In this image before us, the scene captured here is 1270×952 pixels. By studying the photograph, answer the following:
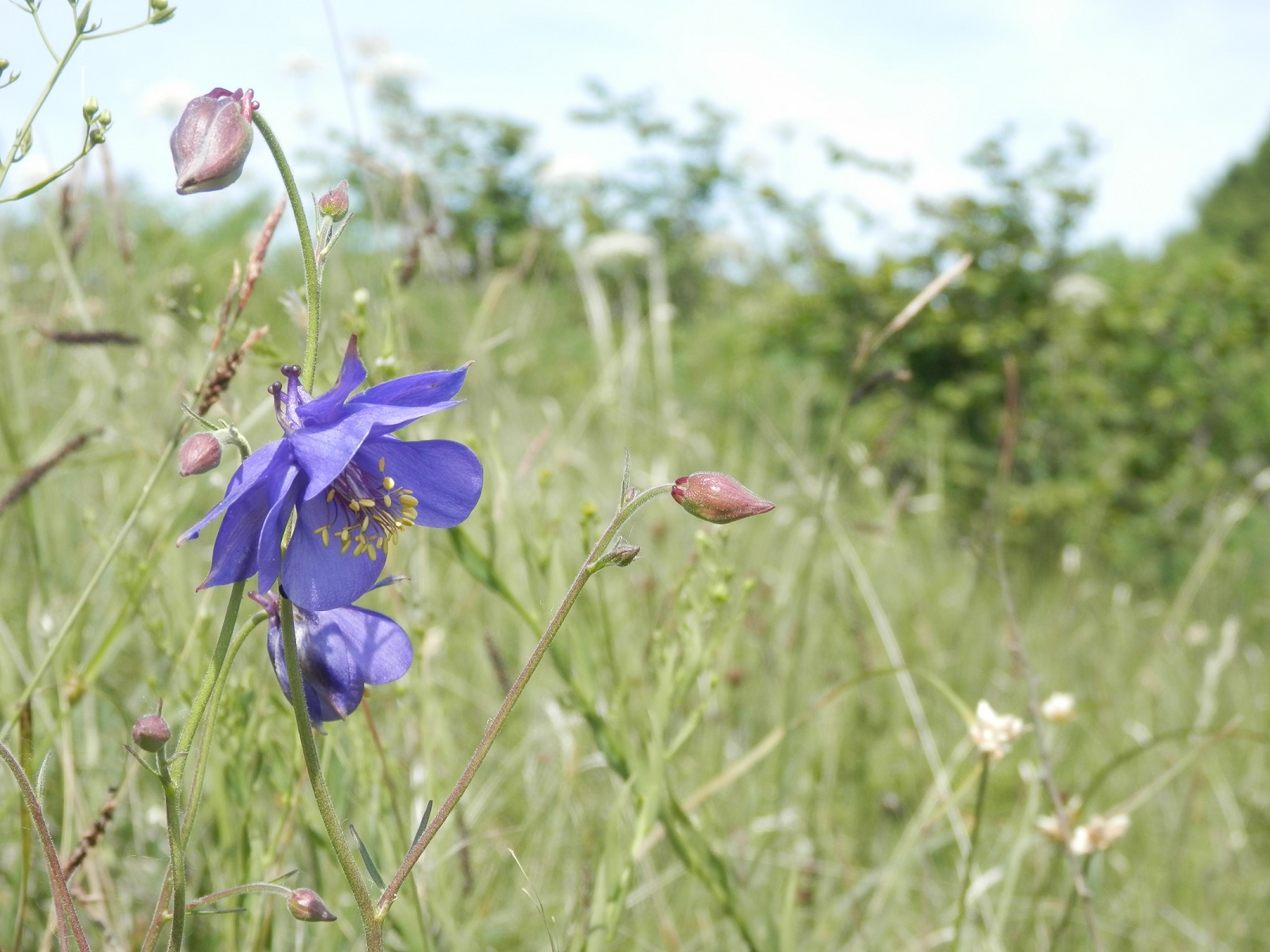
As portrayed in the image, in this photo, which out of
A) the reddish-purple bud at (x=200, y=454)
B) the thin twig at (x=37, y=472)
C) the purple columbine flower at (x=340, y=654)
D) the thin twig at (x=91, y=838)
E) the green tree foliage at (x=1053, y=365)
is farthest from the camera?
the green tree foliage at (x=1053, y=365)

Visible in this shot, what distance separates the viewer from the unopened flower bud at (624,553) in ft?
2.37

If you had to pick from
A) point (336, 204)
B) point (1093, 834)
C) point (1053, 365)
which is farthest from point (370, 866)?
point (1053, 365)

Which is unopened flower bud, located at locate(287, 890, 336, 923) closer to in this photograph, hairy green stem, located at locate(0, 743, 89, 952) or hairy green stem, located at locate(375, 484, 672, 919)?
hairy green stem, located at locate(375, 484, 672, 919)

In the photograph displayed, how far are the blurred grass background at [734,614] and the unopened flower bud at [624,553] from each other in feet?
1.07

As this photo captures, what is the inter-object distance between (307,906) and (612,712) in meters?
0.72

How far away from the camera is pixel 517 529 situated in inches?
60.1

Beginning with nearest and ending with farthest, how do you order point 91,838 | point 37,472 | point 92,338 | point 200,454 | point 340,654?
point 200,454
point 340,654
point 91,838
point 37,472
point 92,338

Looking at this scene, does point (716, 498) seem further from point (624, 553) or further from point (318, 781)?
point (318, 781)

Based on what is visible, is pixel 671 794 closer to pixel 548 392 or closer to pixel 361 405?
pixel 361 405

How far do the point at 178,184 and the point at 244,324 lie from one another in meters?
0.61

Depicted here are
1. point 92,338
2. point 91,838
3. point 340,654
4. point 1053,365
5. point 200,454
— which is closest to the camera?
point 200,454

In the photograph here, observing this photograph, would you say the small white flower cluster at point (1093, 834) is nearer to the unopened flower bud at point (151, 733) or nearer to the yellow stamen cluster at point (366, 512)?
the yellow stamen cluster at point (366, 512)

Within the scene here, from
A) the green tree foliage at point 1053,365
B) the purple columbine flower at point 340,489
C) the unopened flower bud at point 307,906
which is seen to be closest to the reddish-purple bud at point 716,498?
the purple columbine flower at point 340,489

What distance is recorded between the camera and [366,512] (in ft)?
2.83
